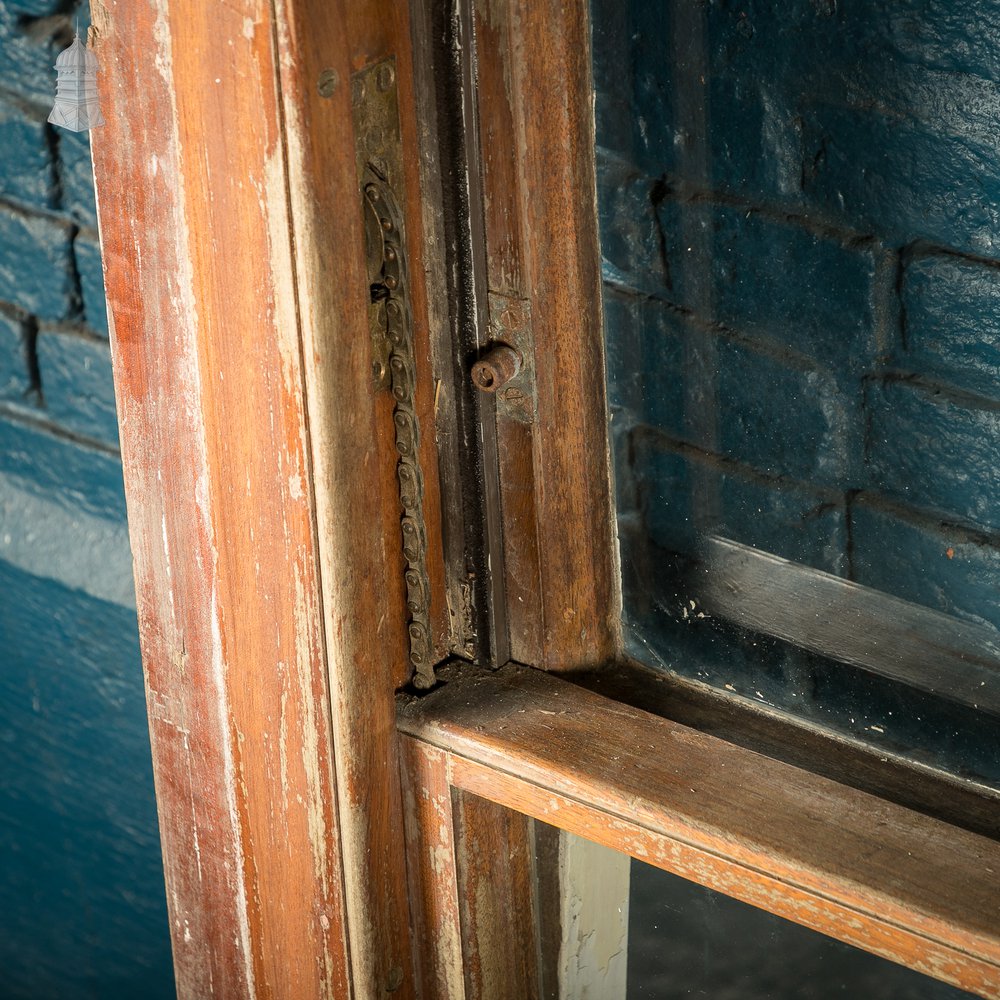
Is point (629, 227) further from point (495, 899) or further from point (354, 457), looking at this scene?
point (495, 899)

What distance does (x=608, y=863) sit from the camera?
102 cm

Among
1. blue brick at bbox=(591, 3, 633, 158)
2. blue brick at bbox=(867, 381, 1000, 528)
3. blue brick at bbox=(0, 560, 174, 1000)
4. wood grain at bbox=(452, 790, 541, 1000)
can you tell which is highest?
blue brick at bbox=(591, 3, 633, 158)

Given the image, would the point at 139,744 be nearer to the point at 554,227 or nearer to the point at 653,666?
the point at 653,666

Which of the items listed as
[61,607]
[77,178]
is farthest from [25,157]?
[61,607]

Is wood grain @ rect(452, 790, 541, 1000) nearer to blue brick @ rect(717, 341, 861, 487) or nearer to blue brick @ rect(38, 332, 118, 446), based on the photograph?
blue brick @ rect(717, 341, 861, 487)

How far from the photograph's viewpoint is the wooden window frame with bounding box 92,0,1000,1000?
0.84 metres

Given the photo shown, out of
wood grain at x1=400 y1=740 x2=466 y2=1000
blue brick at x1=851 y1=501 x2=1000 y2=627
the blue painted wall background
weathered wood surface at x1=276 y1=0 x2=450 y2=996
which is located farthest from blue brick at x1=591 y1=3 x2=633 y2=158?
the blue painted wall background

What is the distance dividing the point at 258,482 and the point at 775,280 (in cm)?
32

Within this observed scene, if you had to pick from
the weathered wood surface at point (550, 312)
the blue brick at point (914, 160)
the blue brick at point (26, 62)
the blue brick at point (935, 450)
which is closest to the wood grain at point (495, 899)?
the weathered wood surface at point (550, 312)

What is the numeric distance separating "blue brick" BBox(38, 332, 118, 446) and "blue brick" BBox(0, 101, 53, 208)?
0.48ft

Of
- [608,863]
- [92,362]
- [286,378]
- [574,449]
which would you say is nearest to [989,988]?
[608,863]

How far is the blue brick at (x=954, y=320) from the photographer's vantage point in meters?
0.80

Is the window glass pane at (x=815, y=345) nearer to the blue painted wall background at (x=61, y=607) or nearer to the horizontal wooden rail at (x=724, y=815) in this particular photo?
the horizontal wooden rail at (x=724, y=815)

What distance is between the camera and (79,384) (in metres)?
1.62
